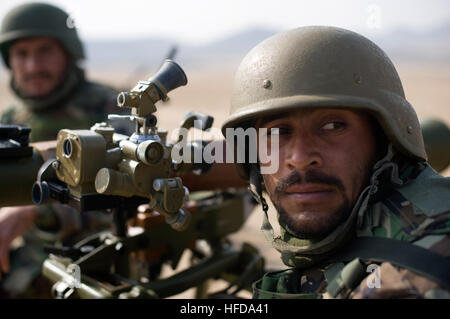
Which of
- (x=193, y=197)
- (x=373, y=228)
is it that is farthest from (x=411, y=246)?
(x=193, y=197)

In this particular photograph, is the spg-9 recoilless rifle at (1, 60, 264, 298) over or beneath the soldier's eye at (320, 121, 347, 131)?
beneath

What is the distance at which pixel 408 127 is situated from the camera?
7.54 ft

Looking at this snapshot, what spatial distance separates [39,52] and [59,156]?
148 inches

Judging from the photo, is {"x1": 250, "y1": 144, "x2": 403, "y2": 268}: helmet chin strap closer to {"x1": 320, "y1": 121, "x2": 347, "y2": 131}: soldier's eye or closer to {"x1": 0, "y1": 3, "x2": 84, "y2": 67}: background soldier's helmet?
{"x1": 320, "y1": 121, "x2": 347, "y2": 131}: soldier's eye

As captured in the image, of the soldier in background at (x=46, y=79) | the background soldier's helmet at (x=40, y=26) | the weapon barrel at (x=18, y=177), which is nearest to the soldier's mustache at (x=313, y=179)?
the weapon barrel at (x=18, y=177)

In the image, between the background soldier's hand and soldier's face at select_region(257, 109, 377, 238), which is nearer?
soldier's face at select_region(257, 109, 377, 238)

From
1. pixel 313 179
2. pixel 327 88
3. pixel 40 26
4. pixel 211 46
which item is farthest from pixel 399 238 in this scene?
pixel 211 46

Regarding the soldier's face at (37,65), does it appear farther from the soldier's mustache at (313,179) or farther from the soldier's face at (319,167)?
the soldier's mustache at (313,179)

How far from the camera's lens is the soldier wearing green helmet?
1.99 m

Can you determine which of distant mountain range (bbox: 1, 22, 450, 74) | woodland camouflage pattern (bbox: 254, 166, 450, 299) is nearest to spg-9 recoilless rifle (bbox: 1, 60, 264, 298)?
woodland camouflage pattern (bbox: 254, 166, 450, 299)

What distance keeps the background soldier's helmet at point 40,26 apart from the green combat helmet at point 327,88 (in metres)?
3.74

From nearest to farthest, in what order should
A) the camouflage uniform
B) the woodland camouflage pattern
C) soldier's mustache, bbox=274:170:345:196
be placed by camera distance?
the woodland camouflage pattern → soldier's mustache, bbox=274:170:345:196 → the camouflage uniform

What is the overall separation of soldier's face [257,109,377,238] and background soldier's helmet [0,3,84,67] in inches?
158

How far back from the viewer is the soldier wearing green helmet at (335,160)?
1.99m
